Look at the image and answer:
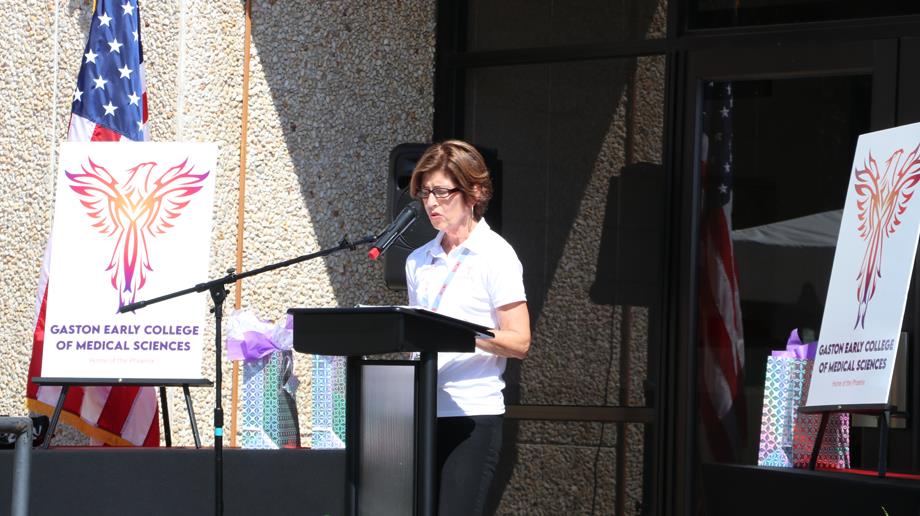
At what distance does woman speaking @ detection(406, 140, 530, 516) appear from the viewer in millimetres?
3336

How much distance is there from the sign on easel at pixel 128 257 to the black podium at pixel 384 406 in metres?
1.13

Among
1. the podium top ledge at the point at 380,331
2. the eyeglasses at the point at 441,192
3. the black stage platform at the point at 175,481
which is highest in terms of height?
the eyeglasses at the point at 441,192

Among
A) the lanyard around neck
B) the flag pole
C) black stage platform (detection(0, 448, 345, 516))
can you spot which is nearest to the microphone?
the lanyard around neck

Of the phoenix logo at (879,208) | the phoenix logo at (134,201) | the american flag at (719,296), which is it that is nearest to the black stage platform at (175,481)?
the phoenix logo at (134,201)

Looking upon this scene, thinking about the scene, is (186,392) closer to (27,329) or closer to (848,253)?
(27,329)

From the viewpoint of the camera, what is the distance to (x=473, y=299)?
11.4 feet

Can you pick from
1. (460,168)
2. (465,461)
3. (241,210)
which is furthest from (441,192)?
(241,210)

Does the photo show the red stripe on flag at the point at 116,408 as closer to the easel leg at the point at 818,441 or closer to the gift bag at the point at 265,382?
the gift bag at the point at 265,382

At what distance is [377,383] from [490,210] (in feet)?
6.78

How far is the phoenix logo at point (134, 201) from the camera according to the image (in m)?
4.39

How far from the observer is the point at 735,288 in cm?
543

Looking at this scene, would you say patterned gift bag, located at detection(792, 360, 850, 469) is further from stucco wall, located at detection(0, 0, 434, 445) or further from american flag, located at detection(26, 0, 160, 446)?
american flag, located at detection(26, 0, 160, 446)

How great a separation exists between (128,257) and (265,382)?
588 millimetres

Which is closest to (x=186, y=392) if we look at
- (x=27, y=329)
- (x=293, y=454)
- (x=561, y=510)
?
(x=293, y=454)
